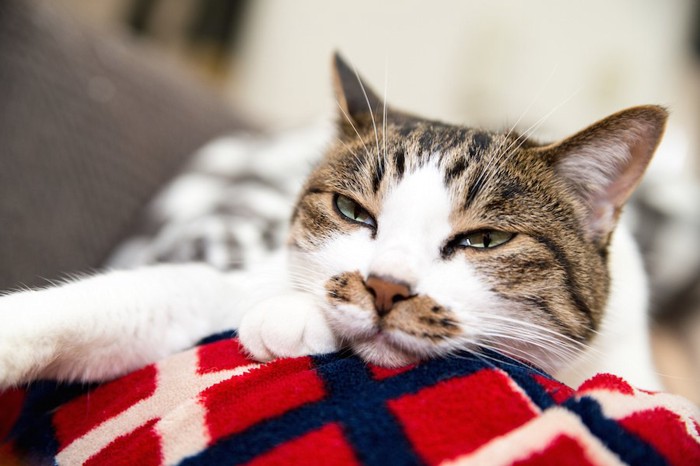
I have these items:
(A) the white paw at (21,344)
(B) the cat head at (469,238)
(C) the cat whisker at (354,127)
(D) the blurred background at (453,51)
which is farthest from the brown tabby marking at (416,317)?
(D) the blurred background at (453,51)

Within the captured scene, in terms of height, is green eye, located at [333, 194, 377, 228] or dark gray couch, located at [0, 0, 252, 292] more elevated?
green eye, located at [333, 194, 377, 228]

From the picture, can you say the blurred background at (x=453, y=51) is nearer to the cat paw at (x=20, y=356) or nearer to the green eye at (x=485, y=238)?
the green eye at (x=485, y=238)

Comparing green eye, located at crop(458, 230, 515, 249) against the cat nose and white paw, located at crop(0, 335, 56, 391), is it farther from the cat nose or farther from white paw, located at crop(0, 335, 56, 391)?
white paw, located at crop(0, 335, 56, 391)

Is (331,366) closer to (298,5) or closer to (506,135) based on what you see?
(506,135)

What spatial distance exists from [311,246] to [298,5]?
2.92 meters

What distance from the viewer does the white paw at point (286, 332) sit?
64 cm

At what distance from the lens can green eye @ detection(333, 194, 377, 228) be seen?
77 cm

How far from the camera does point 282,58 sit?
3320 mm

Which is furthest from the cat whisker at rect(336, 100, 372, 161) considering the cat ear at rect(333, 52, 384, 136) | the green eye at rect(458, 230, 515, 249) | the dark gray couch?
Result: the dark gray couch

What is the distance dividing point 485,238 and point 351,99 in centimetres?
44

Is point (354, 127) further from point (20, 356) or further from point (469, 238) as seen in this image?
point (20, 356)

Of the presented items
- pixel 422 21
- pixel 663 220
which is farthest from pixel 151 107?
pixel 422 21

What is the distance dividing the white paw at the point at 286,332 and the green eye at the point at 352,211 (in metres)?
0.17

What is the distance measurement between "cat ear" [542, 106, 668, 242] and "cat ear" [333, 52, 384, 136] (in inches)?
14.2
